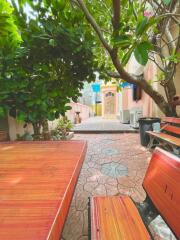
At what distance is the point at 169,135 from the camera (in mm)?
3562

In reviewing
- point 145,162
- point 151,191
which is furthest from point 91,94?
point 151,191

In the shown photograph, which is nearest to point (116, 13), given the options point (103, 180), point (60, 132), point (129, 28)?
point (129, 28)

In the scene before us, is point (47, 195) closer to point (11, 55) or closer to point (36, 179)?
point (36, 179)

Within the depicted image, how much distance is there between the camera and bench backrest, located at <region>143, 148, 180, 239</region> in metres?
0.84

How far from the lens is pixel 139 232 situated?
0.92m

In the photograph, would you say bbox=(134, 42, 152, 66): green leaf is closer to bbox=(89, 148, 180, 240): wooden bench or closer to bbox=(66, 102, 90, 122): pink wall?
bbox=(89, 148, 180, 240): wooden bench

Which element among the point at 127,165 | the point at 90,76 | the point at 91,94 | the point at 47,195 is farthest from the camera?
the point at 91,94

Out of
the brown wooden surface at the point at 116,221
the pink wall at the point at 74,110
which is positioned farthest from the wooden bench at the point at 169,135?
the pink wall at the point at 74,110

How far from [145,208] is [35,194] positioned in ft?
2.96

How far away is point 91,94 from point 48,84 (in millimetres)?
24665

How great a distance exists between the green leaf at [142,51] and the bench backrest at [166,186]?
2.10 ft

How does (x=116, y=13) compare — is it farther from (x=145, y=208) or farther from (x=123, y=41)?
(x=145, y=208)

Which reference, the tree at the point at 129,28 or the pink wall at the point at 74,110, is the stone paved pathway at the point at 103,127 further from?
the tree at the point at 129,28

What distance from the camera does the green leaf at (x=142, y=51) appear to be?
1.03 meters
